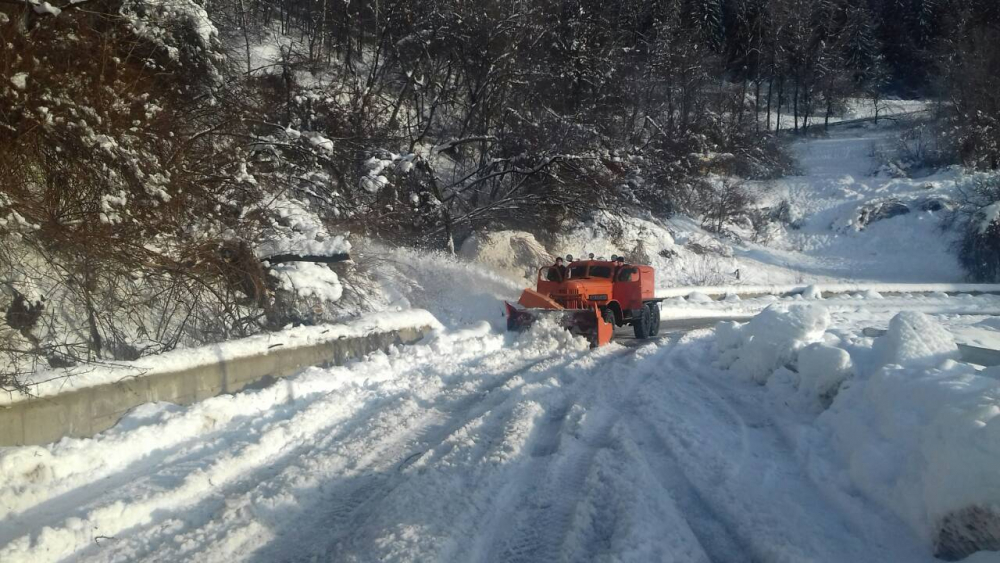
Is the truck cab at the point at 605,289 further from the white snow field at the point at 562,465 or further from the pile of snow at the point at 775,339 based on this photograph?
the pile of snow at the point at 775,339

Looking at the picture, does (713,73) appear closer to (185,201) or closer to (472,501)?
(185,201)

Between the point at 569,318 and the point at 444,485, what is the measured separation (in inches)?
324

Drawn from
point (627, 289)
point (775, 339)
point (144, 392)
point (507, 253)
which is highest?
point (507, 253)

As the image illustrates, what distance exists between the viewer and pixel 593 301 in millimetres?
A: 14836

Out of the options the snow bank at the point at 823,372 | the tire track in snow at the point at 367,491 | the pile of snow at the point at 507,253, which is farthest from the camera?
the pile of snow at the point at 507,253

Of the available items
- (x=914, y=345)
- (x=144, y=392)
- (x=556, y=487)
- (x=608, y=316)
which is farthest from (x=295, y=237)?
(x=914, y=345)

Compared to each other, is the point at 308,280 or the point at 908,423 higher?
the point at 308,280

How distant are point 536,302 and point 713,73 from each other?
4710 cm

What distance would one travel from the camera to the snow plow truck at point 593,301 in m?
13.8

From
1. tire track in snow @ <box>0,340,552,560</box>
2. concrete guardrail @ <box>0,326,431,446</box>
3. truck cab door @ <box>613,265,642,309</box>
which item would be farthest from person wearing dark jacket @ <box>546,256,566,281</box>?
tire track in snow @ <box>0,340,552,560</box>

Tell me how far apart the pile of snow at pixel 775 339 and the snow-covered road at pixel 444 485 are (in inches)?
16.4

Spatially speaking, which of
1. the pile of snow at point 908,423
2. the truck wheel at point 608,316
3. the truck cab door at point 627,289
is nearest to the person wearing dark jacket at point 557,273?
the truck cab door at point 627,289

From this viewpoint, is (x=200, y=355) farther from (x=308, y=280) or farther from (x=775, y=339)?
(x=775, y=339)

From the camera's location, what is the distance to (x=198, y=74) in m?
13.2
